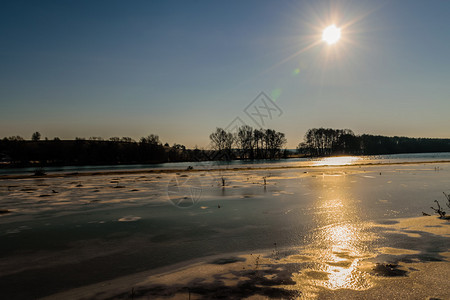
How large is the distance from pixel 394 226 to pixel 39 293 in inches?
521

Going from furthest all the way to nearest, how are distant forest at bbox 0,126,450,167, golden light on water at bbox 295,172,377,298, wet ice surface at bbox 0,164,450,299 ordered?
1. distant forest at bbox 0,126,450,167
2. wet ice surface at bbox 0,164,450,299
3. golden light on water at bbox 295,172,377,298

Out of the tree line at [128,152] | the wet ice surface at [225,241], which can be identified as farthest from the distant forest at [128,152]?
the wet ice surface at [225,241]

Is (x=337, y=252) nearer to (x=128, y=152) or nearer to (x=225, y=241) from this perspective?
(x=225, y=241)

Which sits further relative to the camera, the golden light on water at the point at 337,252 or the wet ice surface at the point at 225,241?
the wet ice surface at the point at 225,241

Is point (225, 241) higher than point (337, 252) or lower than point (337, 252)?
lower

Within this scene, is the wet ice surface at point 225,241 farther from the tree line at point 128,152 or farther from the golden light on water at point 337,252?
the tree line at point 128,152

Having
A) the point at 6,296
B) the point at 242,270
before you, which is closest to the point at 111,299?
the point at 6,296

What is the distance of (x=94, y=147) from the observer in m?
154

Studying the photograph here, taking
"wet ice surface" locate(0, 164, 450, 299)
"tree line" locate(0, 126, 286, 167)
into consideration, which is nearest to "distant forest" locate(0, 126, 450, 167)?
"tree line" locate(0, 126, 286, 167)

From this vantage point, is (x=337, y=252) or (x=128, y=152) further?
(x=128, y=152)

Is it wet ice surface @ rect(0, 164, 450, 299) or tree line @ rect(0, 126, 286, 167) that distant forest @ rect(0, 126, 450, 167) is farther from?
wet ice surface @ rect(0, 164, 450, 299)

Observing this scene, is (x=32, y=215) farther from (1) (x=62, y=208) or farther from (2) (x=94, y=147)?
(2) (x=94, y=147)

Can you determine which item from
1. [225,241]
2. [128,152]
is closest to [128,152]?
[128,152]

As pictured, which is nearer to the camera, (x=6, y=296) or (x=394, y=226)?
(x=6, y=296)
